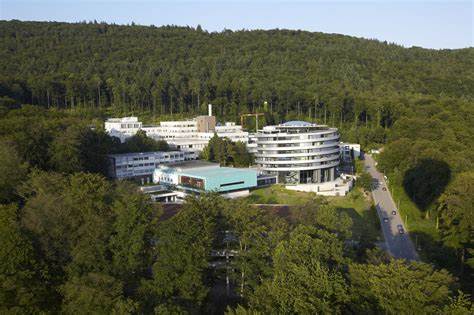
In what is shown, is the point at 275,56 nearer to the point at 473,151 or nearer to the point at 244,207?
the point at 473,151

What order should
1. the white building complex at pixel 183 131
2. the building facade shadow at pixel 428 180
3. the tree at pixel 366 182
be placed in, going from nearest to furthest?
the building facade shadow at pixel 428 180, the tree at pixel 366 182, the white building complex at pixel 183 131

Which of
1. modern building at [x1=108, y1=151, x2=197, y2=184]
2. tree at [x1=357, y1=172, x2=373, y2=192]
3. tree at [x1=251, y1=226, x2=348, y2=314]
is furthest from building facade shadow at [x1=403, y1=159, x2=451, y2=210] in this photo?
modern building at [x1=108, y1=151, x2=197, y2=184]

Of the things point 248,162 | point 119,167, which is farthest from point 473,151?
point 119,167

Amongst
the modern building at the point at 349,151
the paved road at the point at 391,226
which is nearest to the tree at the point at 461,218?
the paved road at the point at 391,226

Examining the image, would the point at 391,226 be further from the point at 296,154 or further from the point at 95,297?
the point at 95,297

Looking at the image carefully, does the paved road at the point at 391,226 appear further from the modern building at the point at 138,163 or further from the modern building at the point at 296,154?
the modern building at the point at 138,163

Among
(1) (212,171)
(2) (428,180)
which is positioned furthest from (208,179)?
(2) (428,180)
